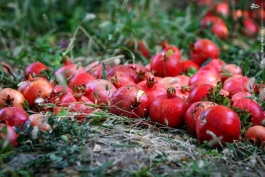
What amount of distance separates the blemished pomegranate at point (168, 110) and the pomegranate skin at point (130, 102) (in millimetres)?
59

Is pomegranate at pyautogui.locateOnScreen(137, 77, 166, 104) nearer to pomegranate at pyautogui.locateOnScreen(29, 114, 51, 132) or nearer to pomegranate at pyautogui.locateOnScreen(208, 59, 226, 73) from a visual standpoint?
pomegranate at pyautogui.locateOnScreen(29, 114, 51, 132)

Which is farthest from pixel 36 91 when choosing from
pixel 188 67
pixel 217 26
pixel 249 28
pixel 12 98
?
pixel 249 28

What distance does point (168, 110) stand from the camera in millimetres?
2176

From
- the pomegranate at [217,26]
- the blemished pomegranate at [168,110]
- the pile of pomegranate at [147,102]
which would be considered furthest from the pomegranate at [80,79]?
the pomegranate at [217,26]

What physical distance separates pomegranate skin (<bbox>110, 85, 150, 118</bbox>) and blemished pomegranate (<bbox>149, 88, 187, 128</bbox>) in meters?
0.06

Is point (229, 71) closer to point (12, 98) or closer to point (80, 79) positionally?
point (80, 79)

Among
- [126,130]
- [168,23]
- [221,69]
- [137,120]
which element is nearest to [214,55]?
[221,69]

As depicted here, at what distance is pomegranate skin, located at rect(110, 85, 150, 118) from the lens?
7.30 ft

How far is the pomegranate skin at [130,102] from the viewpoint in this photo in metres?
2.23

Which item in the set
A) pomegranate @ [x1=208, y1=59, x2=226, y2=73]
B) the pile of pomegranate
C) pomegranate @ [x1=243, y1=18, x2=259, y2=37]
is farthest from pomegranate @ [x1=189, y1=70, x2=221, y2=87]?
pomegranate @ [x1=243, y1=18, x2=259, y2=37]

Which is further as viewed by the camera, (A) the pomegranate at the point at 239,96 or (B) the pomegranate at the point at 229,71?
(B) the pomegranate at the point at 229,71

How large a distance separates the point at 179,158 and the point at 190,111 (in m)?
0.35

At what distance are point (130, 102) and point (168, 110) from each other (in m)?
0.20

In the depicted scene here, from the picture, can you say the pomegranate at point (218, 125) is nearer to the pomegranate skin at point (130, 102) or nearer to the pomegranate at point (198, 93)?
the pomegranate at point (198, 93)
